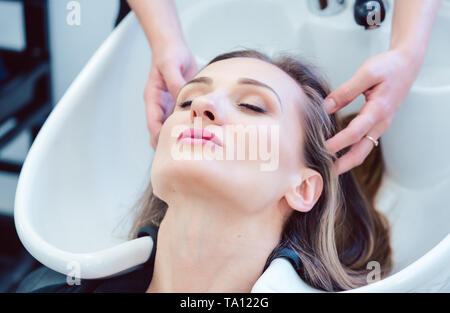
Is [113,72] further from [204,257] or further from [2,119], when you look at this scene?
[204,257]

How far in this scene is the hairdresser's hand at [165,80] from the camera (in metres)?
1.06

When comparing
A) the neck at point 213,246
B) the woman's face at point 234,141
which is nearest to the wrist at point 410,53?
the woman's face at point 234,141

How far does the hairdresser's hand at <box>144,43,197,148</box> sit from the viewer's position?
1.06 metres

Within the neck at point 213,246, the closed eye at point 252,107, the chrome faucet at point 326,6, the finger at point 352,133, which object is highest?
the chrome faucet at point 326,6

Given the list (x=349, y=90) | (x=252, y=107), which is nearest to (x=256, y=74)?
(x=252, y=107)

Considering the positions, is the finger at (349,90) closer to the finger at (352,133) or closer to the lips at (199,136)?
the finger at (352,133)

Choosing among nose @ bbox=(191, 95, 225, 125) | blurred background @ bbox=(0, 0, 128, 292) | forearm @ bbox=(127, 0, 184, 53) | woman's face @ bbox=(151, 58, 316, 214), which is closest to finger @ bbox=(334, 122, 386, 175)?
woman's face @ bbox=(151, 58, 316, 214)

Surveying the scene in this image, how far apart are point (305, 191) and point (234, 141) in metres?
0.18

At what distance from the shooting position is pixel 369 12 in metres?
1.17

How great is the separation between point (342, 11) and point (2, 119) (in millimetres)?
887

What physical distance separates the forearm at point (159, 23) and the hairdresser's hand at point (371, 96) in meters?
0.36

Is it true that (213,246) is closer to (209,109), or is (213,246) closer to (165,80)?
(209,109)

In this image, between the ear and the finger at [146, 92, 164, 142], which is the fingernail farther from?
the finger at [146, 92, 164, 142]

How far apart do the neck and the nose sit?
13cm
